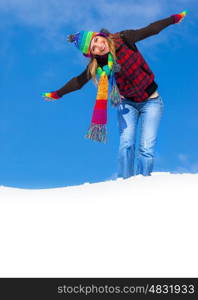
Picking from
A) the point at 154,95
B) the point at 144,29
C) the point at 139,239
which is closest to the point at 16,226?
the point at 139,239

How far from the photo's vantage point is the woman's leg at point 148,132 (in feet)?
15.4

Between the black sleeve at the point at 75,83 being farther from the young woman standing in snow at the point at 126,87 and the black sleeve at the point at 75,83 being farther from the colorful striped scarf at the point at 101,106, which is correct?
the colorful striped scarf at the point at 101,106

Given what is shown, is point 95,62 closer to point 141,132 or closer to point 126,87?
point 126,87

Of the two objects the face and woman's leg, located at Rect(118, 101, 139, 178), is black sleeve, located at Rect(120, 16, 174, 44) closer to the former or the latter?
the face

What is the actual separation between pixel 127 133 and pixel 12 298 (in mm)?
2475

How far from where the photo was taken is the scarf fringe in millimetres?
4676

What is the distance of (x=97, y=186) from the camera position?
4.59 meters

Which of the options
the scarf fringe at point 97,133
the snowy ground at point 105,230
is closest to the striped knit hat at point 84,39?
the scarf fringe at point 97,133

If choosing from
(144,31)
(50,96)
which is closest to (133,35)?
(144,31)

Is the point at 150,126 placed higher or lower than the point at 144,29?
lower

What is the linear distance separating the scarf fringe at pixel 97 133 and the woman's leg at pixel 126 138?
187mm

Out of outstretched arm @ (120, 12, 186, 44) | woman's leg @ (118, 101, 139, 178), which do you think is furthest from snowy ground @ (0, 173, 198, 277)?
outstretched arm @ (120, 12, 186, 44)

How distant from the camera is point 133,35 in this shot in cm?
466

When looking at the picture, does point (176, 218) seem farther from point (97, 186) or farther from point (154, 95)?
point (154, 95)
